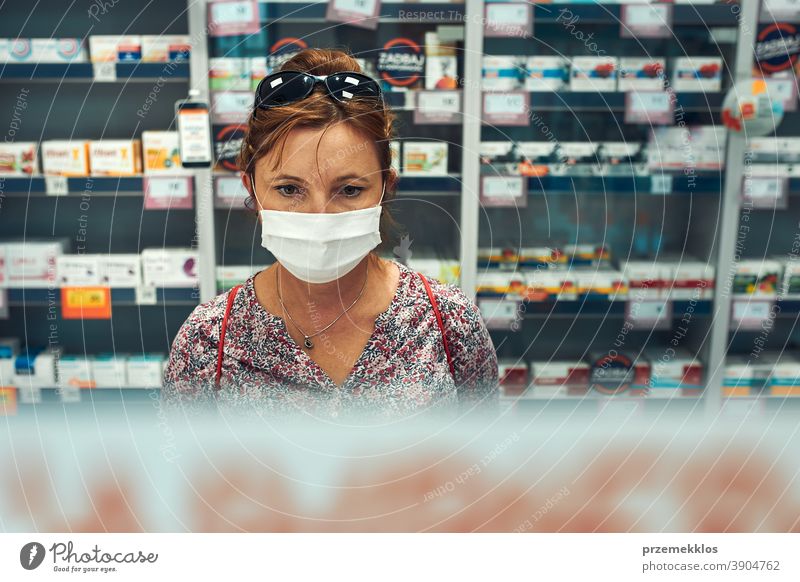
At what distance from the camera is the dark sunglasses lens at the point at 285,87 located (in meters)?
0.70

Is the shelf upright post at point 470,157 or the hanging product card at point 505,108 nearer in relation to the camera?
the hanging product card at point 505,108

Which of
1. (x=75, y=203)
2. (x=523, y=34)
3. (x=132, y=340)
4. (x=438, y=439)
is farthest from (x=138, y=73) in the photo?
(x=438, y=439)

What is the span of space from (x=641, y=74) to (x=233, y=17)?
110cm

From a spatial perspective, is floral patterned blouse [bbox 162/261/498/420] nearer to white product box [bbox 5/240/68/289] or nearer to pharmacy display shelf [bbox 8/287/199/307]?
pharmacy display shelf [bbox 8/287/199/307]

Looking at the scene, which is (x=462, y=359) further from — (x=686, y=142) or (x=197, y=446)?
(x=686, y=142)

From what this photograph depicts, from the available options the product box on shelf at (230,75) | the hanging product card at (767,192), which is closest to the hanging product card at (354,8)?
the product box on shelf at (230,75)

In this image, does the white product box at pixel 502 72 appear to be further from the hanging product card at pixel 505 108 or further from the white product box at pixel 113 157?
the white product box at pixel 113 157

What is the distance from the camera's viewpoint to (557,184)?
67.1 inches

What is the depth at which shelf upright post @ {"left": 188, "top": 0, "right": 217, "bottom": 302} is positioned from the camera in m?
1.60

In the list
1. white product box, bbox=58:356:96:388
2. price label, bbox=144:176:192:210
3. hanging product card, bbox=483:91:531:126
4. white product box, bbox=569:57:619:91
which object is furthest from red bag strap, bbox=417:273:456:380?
white product box, bbox=569:57:619:91

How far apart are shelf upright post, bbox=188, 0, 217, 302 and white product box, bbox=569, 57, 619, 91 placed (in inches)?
38.0

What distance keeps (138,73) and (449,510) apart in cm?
137

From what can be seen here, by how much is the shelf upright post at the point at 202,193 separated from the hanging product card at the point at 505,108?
2.11 feet

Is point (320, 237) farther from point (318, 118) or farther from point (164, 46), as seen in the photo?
point (164, 46)
